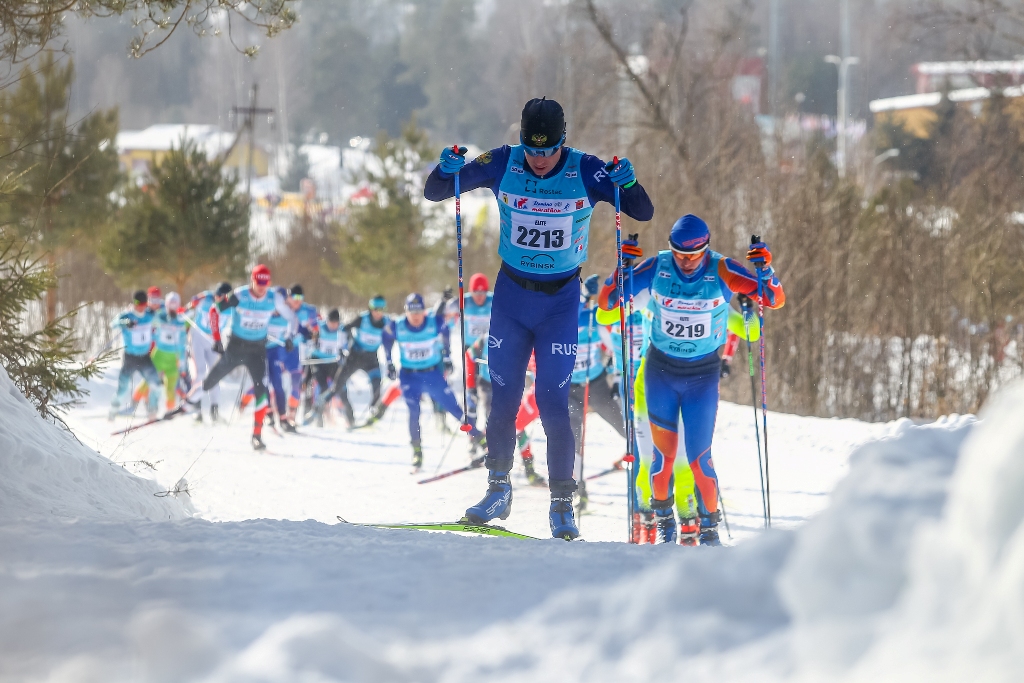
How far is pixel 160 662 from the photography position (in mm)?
2082

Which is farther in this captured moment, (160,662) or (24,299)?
(24,299)

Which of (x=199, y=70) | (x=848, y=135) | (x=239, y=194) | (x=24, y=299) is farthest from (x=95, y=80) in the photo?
(x=24, y=299)

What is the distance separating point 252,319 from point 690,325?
763 cm

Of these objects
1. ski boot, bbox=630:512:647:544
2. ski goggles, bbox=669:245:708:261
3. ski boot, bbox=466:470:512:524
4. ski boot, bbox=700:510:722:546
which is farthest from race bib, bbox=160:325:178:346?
ski boot, bbox=466:470:512:524

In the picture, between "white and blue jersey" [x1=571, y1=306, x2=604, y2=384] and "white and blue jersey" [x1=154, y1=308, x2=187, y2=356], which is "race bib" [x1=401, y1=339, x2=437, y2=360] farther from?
"white and blue jersey" [x1=154, y1=308, x2=187, y2=356]

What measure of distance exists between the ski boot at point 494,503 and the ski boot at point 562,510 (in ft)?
0.71

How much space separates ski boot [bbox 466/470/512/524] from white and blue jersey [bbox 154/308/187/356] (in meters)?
11.2

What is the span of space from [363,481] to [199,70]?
41.6 m

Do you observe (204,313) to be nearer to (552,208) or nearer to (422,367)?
(422,367)

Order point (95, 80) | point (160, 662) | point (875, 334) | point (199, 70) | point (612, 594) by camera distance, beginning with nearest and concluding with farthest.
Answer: point (160, 662), point (612, 594), point (875, 334), point (95, 80), point (199, 70)

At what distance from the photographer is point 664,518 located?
6082 mm

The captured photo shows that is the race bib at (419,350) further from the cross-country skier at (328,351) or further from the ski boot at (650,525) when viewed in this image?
the ski boot at (650,525)

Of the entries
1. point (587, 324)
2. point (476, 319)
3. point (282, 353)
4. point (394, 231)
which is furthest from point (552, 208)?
point (394, 231)

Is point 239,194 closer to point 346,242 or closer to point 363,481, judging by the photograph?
point 346,242
